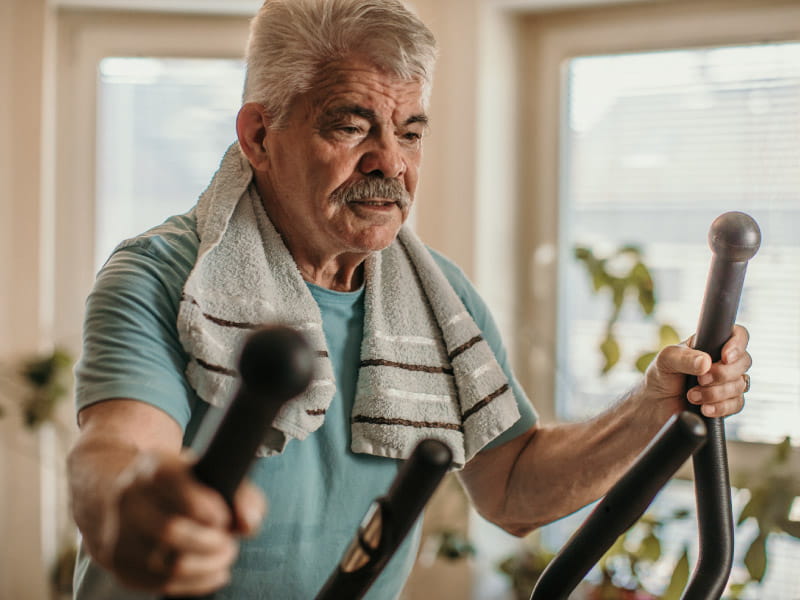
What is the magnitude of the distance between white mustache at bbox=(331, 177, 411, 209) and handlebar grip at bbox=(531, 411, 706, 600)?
0.54m

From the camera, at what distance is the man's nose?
3.76 ft

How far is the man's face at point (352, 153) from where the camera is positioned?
3.73 ft

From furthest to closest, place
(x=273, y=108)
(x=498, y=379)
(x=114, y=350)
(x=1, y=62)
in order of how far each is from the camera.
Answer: (x=1, y=62) < (x=498, y=379) < (x=273, y=108) < (x=114, y=350)

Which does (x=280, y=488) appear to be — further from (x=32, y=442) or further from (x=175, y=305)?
(x=32, y=442)

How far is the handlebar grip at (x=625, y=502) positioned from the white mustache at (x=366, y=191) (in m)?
0.54

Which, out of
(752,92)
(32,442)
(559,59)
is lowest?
(32,442)

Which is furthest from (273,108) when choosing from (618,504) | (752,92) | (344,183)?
(752,92)

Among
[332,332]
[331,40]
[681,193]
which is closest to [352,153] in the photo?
[331,40]

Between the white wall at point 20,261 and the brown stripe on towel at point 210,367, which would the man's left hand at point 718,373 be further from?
the white wall at point 20,261

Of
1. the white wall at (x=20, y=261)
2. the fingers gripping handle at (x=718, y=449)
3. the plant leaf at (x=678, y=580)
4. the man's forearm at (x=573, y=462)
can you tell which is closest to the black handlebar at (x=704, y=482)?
the fingers gripping handle at (x=718, y=449)

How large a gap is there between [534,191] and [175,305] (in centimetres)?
183

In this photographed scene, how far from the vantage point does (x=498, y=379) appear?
4.28 ft

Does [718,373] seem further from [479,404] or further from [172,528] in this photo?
[172,528]

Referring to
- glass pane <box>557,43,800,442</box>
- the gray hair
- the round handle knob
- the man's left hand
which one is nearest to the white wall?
glass pane <box>557,43,800,442</box>
